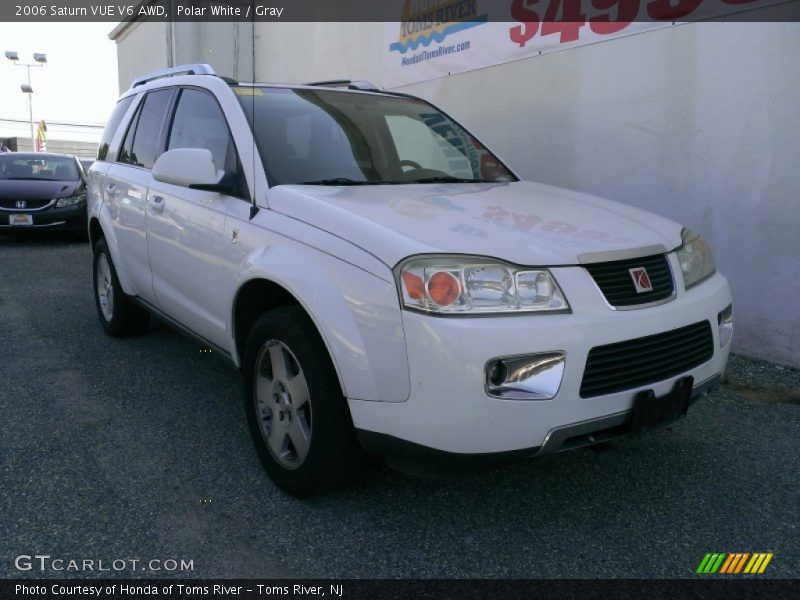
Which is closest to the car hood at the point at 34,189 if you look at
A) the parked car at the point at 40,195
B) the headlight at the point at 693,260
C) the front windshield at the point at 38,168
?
the parked car at the point at 40,195

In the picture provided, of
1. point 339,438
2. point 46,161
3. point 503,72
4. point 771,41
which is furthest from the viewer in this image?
point 46,161

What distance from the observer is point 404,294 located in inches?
85.4

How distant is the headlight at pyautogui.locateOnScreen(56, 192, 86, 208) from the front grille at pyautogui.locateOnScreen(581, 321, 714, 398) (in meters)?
9.75

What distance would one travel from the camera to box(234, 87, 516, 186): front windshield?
3.12 metres

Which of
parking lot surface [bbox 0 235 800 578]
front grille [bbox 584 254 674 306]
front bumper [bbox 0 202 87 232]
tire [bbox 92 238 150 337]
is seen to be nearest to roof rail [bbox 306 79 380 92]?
tire [bbox 92 238 150 337]

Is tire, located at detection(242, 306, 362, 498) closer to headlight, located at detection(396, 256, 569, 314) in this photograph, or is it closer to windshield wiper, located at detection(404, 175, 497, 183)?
headlight, located at detection(396, 256, 569, 314)

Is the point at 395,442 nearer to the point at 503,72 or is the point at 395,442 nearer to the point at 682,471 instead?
the point at 682,471

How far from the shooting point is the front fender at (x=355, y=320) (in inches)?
85.9

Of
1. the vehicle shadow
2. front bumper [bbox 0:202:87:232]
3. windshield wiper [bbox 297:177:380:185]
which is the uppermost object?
windshield wiper [bbox 297:177:380:185]

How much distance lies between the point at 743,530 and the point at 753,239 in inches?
103

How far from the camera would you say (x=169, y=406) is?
3729mm

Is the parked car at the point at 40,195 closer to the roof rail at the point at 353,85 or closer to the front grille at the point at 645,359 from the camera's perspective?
the roof rail at the point at 353,85

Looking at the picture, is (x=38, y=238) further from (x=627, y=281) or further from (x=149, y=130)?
(x=627, y=281)
